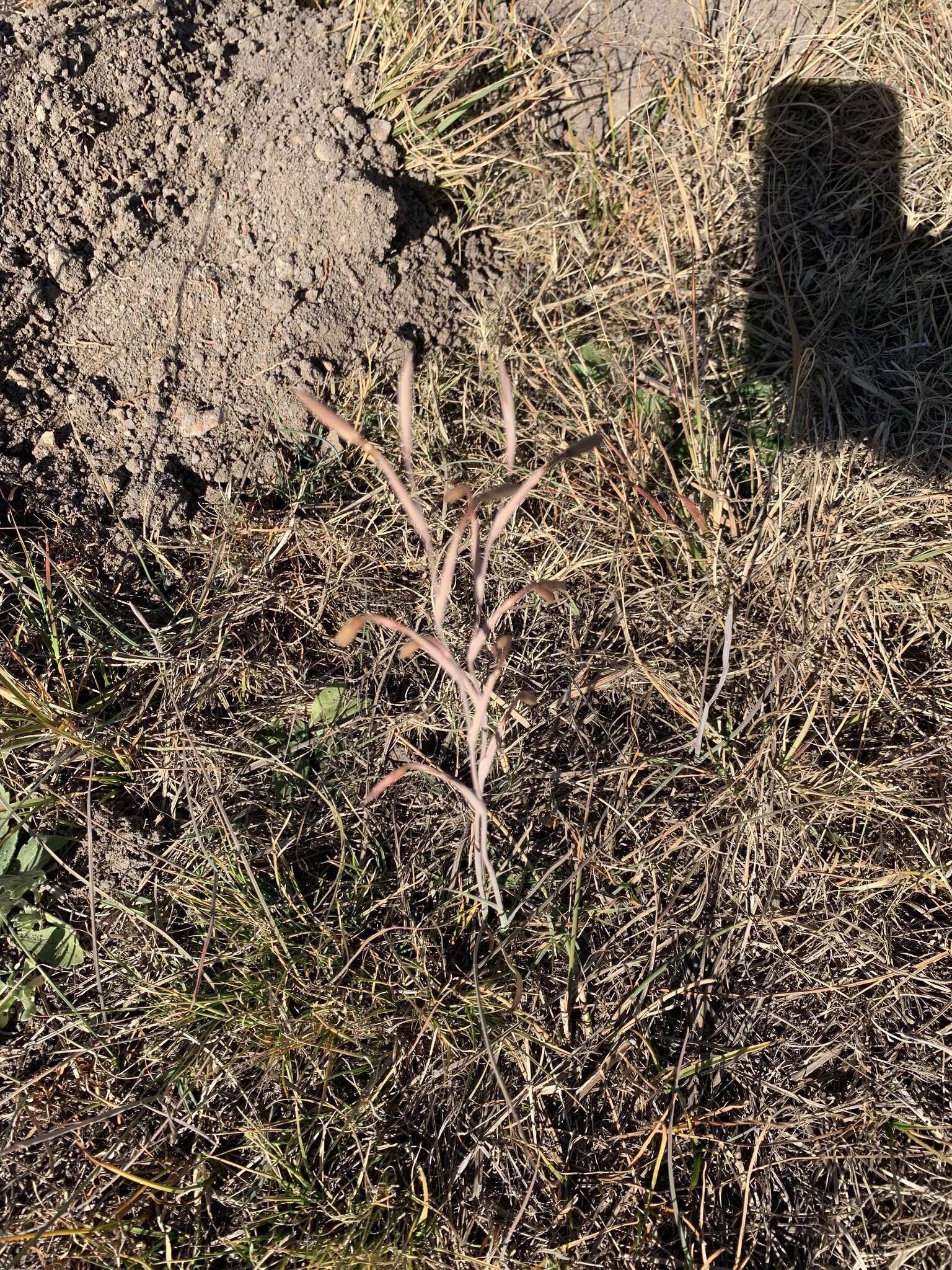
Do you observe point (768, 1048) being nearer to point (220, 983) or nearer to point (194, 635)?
point (220, 983)

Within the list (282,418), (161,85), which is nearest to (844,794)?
(282,418)

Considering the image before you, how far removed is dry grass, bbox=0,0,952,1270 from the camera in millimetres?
1436

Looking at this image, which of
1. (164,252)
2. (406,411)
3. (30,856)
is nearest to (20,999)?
(30,856)

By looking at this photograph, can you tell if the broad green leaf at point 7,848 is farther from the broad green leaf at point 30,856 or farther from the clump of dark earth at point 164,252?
the clump of dark earth at point 164,252

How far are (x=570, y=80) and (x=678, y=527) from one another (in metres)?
1.16

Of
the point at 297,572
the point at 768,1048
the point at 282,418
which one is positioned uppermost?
the point at 282,418

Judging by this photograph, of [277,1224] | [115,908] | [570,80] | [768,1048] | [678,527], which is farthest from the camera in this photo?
[570,80]

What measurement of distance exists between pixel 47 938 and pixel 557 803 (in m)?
0.98

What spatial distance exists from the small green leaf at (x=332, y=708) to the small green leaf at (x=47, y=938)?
0.59 meters

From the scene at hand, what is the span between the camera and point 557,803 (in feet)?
5.42

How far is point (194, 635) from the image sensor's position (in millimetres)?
1790

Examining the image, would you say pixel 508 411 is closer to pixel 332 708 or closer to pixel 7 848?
pixel 332 708

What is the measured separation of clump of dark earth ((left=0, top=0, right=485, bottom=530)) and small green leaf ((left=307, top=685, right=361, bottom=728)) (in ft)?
1.72

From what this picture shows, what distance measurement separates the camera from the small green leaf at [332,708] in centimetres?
173
